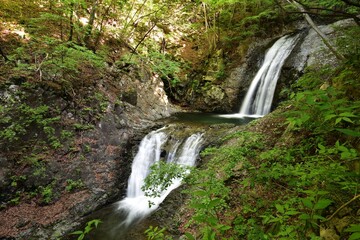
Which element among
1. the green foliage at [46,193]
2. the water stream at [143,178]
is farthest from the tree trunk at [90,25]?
the green foliage at [46,193]

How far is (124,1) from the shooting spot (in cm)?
1036

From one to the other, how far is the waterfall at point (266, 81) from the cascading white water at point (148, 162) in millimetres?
3911

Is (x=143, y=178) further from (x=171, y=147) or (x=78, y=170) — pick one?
(x=78, y=170)

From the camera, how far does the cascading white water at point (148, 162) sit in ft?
21.5

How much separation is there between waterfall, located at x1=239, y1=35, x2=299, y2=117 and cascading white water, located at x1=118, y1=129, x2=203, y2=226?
3911mm

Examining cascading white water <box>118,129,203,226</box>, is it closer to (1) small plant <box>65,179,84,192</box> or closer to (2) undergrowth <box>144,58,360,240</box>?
(1) small plant <box>65,179,84,192</box>

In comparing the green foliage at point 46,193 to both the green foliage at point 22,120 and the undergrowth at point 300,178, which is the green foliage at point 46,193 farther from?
the undergrowth at point 300,178

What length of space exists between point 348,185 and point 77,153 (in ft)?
22.8

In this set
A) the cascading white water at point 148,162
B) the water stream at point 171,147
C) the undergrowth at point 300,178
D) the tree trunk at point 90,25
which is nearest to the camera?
the undergrowth at point 300,178

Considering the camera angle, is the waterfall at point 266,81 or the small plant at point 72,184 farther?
the waterfall at point 266,81

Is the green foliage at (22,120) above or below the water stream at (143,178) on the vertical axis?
above

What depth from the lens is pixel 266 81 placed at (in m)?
10.3

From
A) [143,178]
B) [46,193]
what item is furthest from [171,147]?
[46,193]

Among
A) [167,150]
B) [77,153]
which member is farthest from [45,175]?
[167,150]
